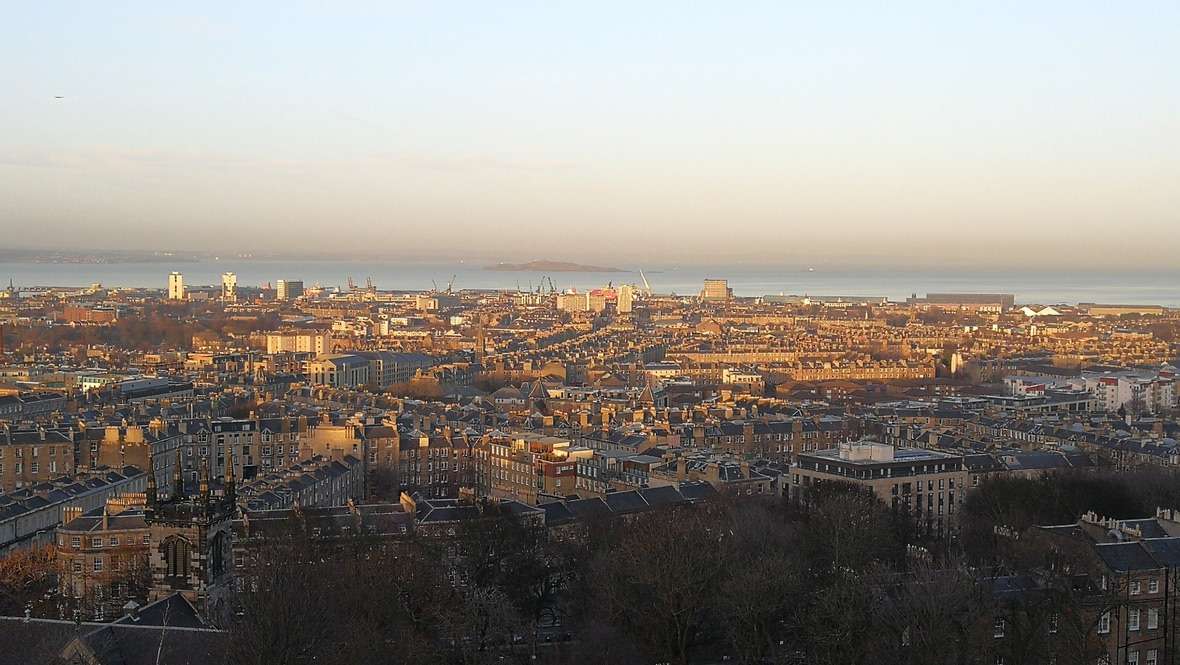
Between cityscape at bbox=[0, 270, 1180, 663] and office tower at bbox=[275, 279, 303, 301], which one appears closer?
cityscape at bbox=[0, 270, 1180, 663]

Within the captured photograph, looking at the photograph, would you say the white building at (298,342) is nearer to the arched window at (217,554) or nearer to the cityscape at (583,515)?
the cityscape at (583,515)

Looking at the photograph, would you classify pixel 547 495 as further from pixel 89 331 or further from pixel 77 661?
pixel 89 331

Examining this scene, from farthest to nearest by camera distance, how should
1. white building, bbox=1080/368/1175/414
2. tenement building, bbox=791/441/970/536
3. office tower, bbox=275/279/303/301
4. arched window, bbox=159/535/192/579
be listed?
1. office tower, bbox=275/279/303/301
2. white building, bbox=1080/368/1175/414
3. tenement building, bbox=791/441/970/536
4. arched window, bbox=159/535/192/579

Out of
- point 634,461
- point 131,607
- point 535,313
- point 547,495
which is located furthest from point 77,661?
point 535,313

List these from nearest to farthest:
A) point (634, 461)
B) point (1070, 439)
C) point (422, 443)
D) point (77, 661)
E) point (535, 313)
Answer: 1. point (77, 661)
2. point (634, 461)
3. point (422, 443)
4. point (1070, 439)
5. point (535, 313)

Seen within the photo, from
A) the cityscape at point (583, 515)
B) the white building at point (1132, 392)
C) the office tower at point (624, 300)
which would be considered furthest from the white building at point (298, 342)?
the office tower at point (624, 300)

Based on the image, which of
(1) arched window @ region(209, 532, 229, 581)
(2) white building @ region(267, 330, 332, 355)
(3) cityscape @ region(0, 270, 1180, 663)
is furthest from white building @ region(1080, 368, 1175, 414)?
(2) white building @ region(267, 330, 332, 355)

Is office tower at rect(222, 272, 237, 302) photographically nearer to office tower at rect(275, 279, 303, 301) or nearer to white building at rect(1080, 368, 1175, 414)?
office tower at rect(275, 279, 303, 301)

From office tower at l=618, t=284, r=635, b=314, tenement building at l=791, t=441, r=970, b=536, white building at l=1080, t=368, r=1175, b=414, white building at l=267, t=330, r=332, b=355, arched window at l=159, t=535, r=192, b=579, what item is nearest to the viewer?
arched window at l=159, t=535, r=192, b=579
